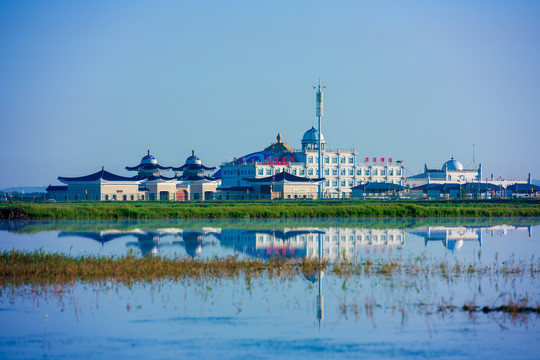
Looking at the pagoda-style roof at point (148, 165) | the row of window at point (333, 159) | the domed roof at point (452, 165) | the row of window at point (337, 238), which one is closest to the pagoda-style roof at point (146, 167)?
the pagoda-style roof at point (148, 165)

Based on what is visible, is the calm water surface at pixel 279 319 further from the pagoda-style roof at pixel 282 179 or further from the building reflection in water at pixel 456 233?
the pagoda-style roof at pixel 282 179

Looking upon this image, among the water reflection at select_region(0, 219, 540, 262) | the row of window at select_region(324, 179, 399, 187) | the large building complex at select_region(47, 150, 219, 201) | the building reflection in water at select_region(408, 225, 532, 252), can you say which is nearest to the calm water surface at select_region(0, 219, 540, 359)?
the water reflection at select_region(0, 219, 540, 262)

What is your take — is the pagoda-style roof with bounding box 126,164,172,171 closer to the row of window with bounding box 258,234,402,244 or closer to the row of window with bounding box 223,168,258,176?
the row of window with bounding box 223,168,258,176

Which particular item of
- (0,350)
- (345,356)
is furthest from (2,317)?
(345,356)

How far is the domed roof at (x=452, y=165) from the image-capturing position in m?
114

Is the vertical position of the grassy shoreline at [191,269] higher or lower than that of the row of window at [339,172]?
lower

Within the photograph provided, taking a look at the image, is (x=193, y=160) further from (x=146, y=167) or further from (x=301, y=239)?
(x=301, y=239)

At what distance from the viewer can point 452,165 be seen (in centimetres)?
11412

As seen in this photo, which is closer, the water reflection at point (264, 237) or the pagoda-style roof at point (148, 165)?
the water reflection at point (264, 237)

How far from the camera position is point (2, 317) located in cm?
1462

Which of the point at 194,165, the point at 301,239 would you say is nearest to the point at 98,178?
the point at 194,165

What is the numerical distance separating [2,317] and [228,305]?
444 cm

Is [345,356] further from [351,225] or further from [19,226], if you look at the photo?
[19,226]

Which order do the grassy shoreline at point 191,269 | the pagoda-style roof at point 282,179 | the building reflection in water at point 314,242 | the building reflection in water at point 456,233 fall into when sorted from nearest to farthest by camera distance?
the grassy shoreline at point 191,269, the building reflection in water at point 314,242, the building reflection in water at point 456,233, the pagoda-style roof at point 282,179
